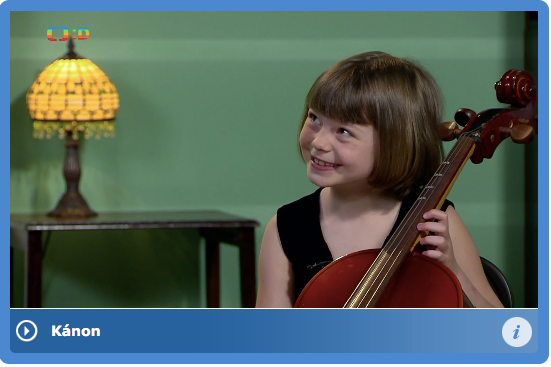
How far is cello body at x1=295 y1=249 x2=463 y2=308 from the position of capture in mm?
676

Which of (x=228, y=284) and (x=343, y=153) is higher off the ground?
(x=343, y=153)

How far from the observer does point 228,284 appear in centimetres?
176

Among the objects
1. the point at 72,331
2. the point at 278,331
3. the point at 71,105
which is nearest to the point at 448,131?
the point at 278,331

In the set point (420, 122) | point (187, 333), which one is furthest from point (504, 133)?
point (187, 333)

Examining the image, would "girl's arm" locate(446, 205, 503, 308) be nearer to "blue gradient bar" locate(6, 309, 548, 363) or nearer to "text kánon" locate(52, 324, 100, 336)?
"blue gradient bar" locate(6, 309, 548, 363)

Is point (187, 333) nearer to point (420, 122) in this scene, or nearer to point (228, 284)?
point (420, 122)

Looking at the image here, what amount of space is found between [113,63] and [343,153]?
1.01 m

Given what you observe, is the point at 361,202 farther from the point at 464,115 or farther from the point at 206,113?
the point at 206,113

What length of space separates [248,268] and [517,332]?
818 mm

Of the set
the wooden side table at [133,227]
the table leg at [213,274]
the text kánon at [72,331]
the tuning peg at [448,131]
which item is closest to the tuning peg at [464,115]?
the tuning peg at [448,131]

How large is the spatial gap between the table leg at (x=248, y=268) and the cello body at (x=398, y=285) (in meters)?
0.74

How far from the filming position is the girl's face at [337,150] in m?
0.74

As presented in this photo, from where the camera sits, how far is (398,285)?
2.27 ft

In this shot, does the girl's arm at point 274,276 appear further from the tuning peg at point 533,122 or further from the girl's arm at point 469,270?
the tuning peg at point 533,122
